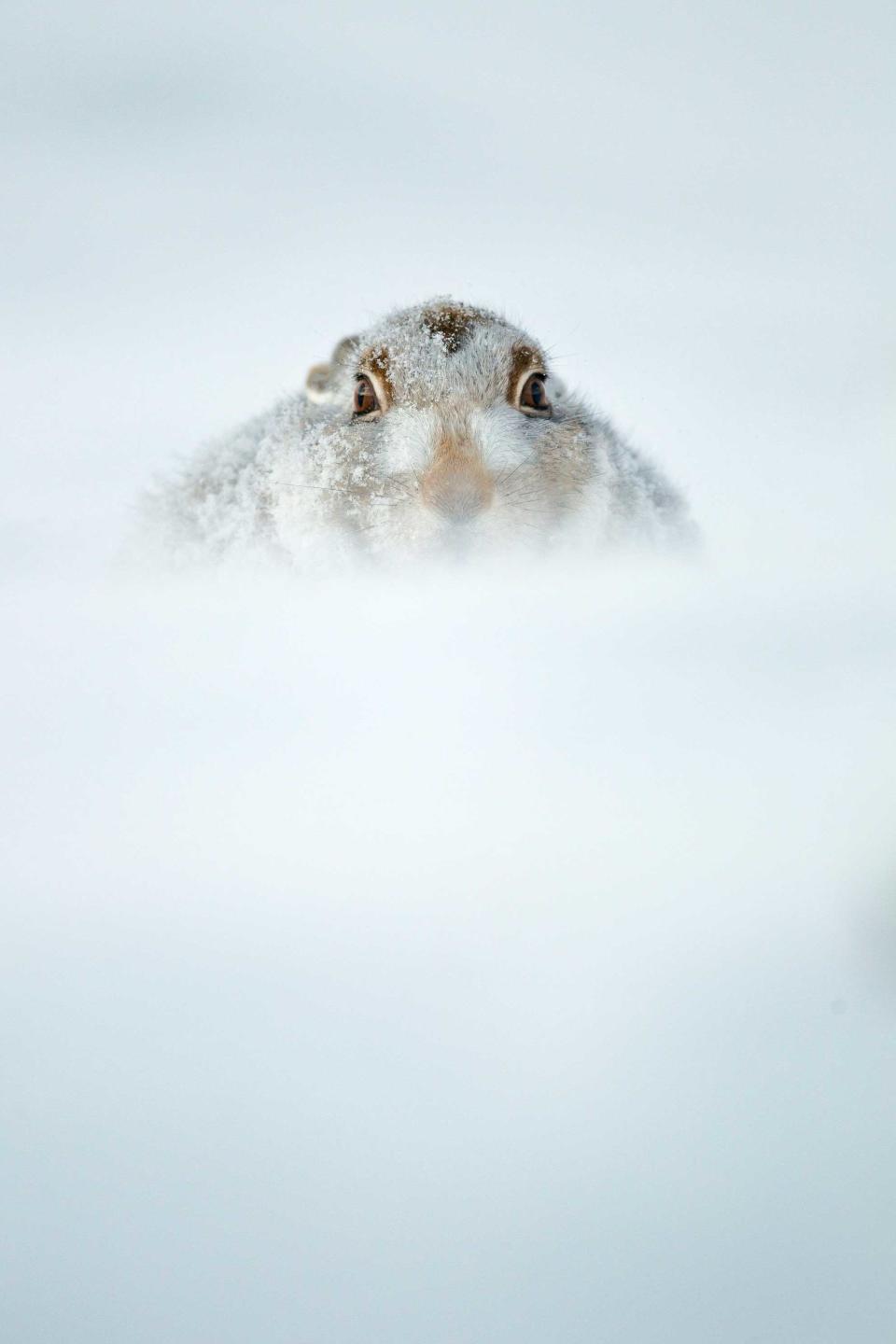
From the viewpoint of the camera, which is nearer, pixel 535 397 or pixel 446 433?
pixel 446 433

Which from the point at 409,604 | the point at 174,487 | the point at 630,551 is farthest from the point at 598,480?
the point at 409,604

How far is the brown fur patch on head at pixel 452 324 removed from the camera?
4.99 feet

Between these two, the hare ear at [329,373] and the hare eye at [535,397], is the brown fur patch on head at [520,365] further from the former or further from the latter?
the hare ear at [329,373]

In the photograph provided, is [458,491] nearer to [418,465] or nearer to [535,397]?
[418,465]

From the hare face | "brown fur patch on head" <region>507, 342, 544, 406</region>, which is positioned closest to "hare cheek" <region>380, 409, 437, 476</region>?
the hare face

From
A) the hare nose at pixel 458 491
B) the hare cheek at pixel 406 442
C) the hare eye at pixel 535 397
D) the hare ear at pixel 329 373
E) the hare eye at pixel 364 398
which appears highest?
the hare ear at pixel 329 373

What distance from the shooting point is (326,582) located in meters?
1.37

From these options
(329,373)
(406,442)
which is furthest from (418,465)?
(329,373)

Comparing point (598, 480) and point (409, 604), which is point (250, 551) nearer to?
point (598, 480)

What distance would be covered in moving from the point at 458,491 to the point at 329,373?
336 mm

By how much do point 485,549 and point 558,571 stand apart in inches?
3.1

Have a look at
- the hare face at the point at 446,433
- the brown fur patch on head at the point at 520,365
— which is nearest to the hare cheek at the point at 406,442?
the hare face at the point at 446,433

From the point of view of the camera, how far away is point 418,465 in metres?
1.44

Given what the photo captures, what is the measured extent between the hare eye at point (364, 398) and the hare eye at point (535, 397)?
16cm
